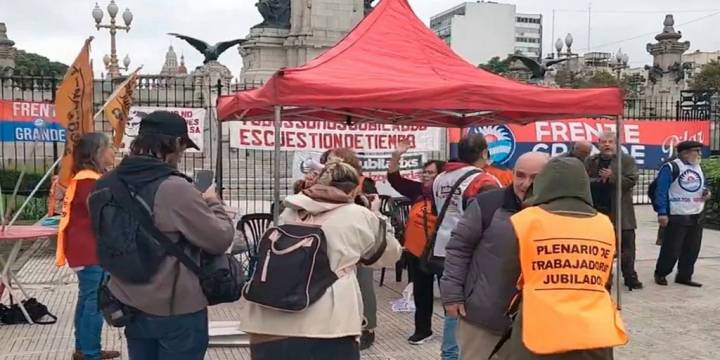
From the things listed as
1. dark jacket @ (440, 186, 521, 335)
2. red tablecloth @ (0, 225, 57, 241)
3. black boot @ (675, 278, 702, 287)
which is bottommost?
black boot @ (675, 278, 702, 287)

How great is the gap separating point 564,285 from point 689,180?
6633 mm

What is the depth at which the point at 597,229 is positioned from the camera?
3.23 metres

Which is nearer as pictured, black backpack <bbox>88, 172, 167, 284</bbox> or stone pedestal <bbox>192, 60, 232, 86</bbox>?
black backpack <bbox>88, 172, 167, 284</bbox>

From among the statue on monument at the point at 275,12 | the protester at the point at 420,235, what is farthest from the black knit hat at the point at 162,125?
the statue on monument at the point at 275,12

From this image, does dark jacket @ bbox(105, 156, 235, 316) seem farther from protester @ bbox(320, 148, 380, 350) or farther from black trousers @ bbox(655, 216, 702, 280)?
black trousers @ bbox(655, 216, 702, 280)

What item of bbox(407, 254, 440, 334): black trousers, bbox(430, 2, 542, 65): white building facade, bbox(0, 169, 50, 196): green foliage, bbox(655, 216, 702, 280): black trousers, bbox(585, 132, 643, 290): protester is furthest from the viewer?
bbox(430, 2, 542, 65): white building facade

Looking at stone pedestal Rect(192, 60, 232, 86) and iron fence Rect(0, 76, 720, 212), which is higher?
stone pedestal Rect(192, 60, 232, 86)

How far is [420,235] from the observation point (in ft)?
21.6

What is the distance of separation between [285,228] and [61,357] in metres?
3.49

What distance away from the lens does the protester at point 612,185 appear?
839 cm

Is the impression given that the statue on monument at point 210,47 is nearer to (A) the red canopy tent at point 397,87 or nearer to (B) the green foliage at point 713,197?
(B) the green foliage at point 713,197

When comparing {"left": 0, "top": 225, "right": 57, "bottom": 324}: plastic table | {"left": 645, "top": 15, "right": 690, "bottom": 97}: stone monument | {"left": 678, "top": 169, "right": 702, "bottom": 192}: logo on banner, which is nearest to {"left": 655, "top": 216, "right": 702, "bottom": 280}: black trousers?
{"left": 678, "top": 169, "right": 702, "bottom": 192}: logo on banner

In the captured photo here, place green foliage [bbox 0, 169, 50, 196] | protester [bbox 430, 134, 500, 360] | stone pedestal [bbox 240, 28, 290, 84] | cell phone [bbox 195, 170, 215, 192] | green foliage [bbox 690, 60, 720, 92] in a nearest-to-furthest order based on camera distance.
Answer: cell phone [bbox 195, 170, 215, 192] < protester [bbox 430, 134, 500, 360] < green foliage [bbox 0, 169, 50, 196] < stone pedestal [bbox 240, 28, 290, 84] < green foliage [bbox 690, 60, 720, 92]

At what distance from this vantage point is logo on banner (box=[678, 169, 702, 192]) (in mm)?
8984
